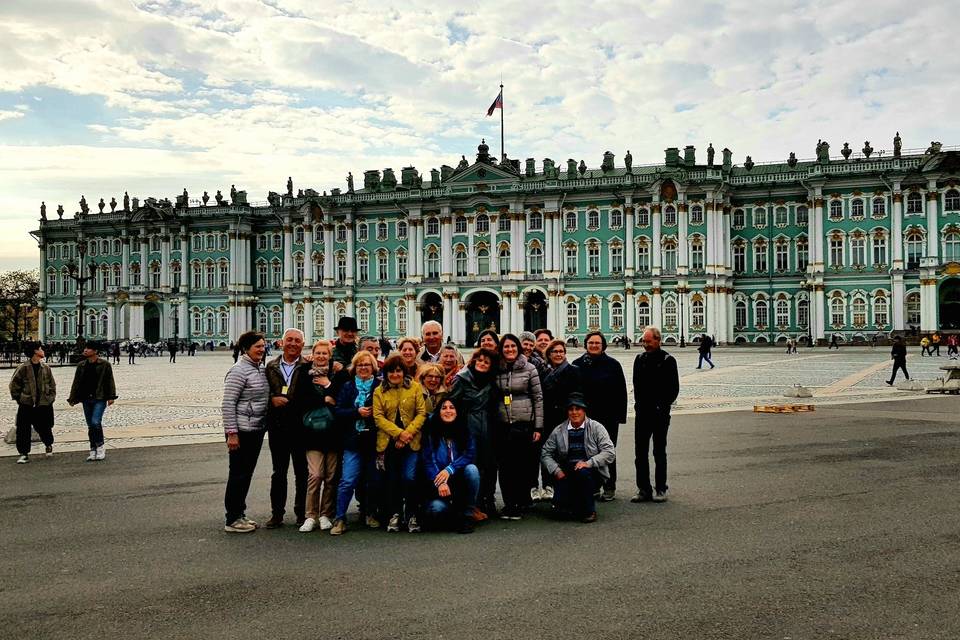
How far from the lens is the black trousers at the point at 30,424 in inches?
539

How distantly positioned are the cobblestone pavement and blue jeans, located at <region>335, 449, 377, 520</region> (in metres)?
7.64

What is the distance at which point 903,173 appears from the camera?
65062 mm

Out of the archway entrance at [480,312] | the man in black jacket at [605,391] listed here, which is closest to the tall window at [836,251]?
the archway entrance at [480,312]

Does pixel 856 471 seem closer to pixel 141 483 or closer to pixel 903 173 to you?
pixel 141 483

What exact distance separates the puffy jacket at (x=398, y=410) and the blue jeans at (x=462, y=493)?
1.80ft

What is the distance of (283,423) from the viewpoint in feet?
30.1

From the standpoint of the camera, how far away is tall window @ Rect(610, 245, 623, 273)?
73.4 meters

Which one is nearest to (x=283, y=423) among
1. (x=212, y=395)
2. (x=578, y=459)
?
(x=578, y=459)

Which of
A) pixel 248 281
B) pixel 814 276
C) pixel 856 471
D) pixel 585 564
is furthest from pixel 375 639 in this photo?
pixel 248 281

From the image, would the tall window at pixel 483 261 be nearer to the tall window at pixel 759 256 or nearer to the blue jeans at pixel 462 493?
the tall window at pixel 759 256

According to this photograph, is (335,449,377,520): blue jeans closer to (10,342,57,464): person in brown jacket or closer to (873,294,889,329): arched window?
(10,342,57,464): person in brown jacket

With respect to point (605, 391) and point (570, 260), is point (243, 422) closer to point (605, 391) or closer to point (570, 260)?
point (605, 391)

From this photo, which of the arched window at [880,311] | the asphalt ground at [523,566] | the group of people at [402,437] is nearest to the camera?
the asphalt ground at [523,566]

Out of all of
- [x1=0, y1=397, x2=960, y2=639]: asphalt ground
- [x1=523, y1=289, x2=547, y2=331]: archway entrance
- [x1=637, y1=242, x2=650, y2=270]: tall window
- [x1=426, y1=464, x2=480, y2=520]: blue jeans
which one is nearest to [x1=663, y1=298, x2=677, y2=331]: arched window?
[x1=637, y1=242, x2=650, y2=270]: tall window
